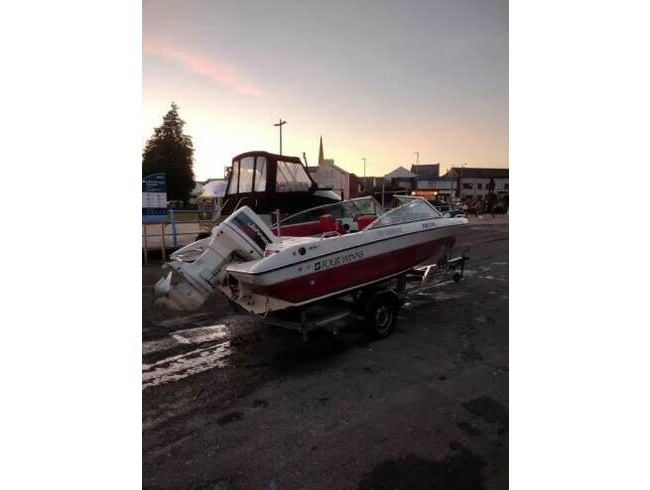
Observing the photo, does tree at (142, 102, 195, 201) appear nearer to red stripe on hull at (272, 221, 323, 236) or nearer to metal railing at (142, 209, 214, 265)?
metal railing at (142, 209, 214, 265)

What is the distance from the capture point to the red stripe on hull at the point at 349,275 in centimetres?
342

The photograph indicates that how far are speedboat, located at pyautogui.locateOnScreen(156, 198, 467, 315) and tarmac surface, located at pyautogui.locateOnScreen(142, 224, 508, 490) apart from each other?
71cm

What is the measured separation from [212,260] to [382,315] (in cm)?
215

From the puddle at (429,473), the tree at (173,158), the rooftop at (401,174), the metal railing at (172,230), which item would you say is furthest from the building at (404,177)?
the puddle at (429,473)

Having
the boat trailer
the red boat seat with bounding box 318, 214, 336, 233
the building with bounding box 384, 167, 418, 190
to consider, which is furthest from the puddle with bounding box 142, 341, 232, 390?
the building with bounding box 384, 167, 418, 190

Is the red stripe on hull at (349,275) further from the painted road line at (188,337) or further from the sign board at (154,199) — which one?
the sign board at (154,199)

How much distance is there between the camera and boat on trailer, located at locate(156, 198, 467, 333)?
332cm

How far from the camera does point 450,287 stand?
277 inches

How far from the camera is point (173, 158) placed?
33812mm

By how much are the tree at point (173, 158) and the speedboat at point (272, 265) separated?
32211mm

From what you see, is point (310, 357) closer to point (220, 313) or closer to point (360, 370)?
point (360, 370)

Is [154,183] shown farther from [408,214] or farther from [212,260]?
[408,214]

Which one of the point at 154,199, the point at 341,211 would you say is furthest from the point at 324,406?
the point at 154,199
